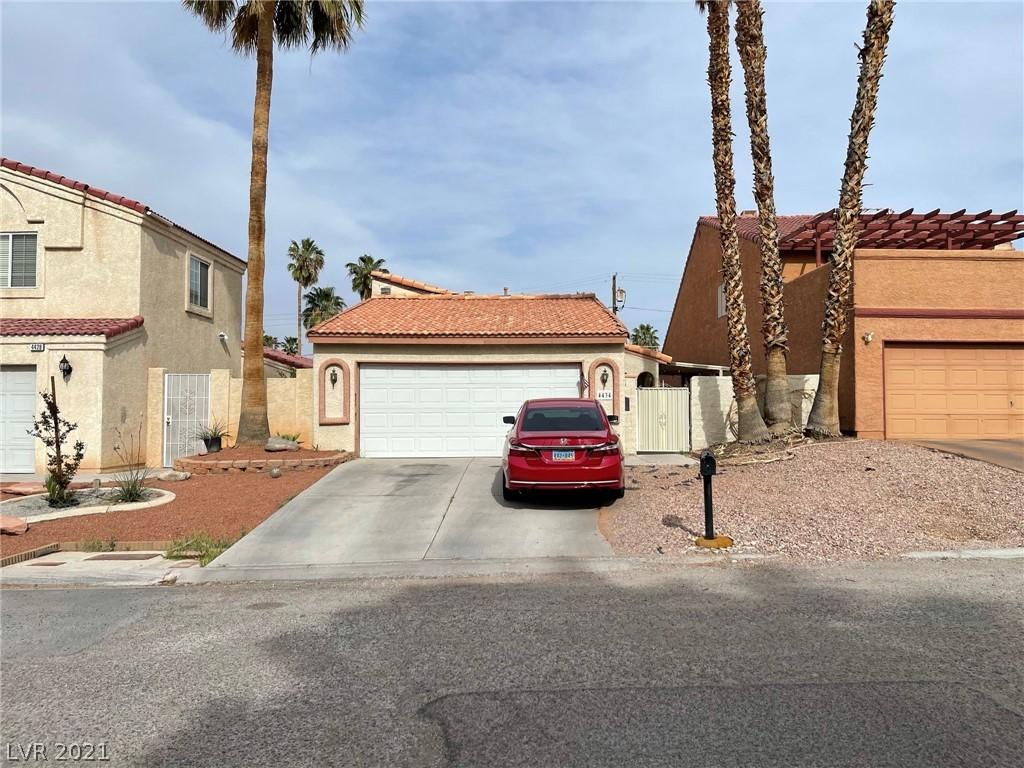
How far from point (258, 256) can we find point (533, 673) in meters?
12.9

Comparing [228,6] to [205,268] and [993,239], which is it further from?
[993,239]

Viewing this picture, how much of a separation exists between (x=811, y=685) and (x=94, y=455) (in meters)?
14.7

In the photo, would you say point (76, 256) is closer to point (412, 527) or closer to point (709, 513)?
point (412, 527)

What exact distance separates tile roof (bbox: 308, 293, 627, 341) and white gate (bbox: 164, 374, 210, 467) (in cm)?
317

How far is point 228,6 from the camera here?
15461mm

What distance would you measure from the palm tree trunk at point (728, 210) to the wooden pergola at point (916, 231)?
469cm

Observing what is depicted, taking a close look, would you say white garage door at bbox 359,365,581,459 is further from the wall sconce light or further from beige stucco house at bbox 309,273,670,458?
the wall sconce light

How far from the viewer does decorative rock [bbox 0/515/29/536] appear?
28.3 ft

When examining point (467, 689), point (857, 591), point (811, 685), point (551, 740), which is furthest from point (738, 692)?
point (857, 591)

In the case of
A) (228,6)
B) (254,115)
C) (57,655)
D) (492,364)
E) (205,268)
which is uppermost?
(228,6)

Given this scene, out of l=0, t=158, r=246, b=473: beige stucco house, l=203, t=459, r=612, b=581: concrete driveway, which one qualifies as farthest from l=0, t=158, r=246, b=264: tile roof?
l=203, t=459, r=612, b=581: concrete driveway

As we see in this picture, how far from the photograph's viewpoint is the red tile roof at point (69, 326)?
46.5ft

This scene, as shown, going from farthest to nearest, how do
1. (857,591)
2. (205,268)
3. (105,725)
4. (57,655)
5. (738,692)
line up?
(205,268) < (857,591) < (57,655) < (738,692) < (105,725)

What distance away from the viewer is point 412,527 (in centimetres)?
897
